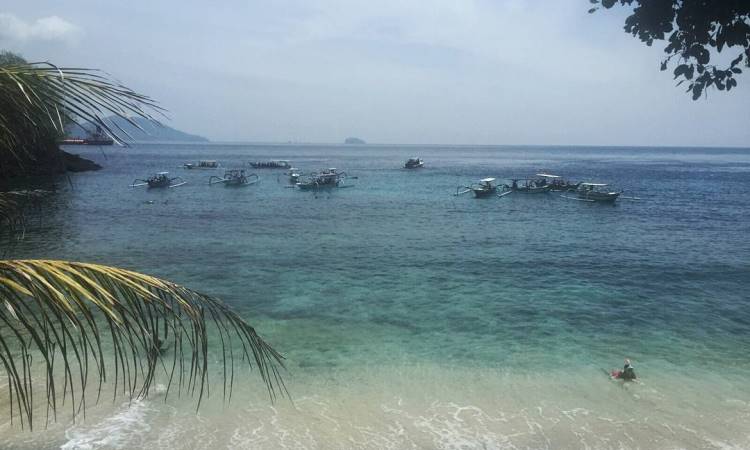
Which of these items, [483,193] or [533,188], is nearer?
[483,193]

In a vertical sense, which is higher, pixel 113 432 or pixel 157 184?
pixel 157 184

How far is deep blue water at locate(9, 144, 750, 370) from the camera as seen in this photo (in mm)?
18094

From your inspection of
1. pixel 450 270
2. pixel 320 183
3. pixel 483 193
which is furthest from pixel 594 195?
pixel 320 183

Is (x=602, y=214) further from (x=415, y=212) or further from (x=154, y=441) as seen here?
(x=154, y=441)

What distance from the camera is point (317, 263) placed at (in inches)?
1158

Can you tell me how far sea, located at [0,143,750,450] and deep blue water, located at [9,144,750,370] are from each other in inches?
5.8

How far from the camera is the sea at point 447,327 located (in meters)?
12.3

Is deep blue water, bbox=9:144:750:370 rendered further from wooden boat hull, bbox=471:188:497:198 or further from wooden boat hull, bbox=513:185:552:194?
wooden boat hull, bbox=513:185:552:194

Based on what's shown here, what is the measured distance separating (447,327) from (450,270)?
902cm

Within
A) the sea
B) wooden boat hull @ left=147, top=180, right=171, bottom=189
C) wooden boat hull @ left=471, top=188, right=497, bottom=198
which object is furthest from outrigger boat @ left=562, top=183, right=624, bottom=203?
wooden boat hull @ left=147, top=180, right=171, bottom=189

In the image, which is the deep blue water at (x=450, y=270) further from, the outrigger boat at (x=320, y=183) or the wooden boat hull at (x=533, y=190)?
the outrigger boat at (x=320, y=183)

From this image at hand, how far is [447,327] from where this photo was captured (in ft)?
63.9

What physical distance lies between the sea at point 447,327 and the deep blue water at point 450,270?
15 centimetres

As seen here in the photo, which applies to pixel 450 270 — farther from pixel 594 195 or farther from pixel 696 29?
pixel 594 195
